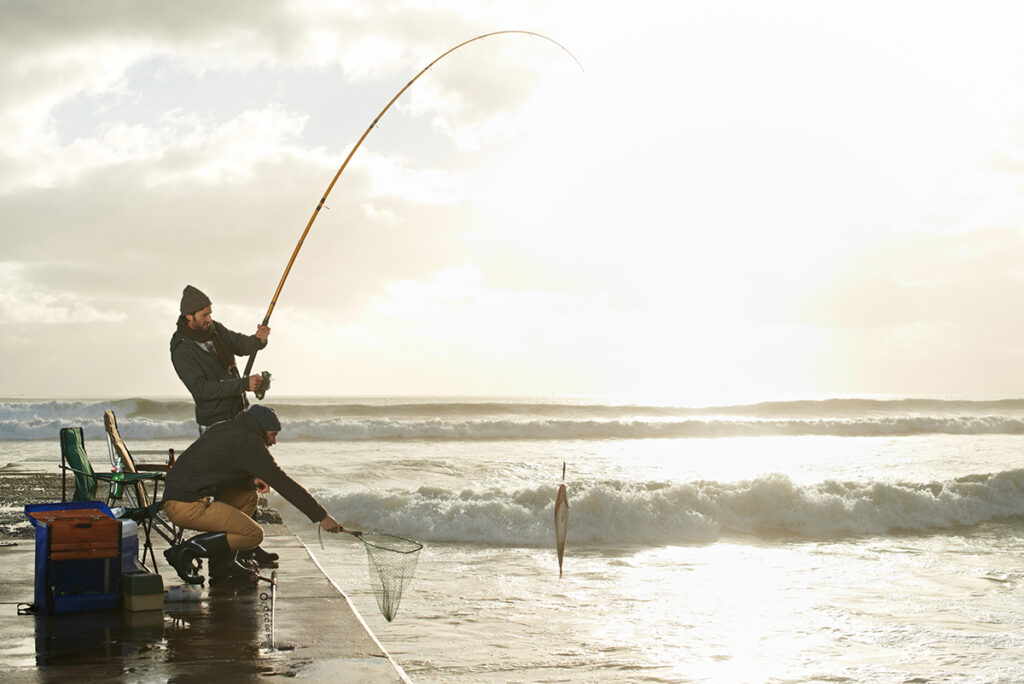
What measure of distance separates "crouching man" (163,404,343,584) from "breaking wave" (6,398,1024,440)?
78.3 ft

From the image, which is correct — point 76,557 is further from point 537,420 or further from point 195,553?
point 537,420

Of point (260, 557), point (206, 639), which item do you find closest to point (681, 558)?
point (260, 557)

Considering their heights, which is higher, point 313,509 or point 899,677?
point 313,509

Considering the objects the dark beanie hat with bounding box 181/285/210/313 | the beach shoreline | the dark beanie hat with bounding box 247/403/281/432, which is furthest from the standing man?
the beach shoreline

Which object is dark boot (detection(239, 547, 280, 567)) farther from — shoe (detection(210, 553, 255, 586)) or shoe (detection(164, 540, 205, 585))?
shoe (detection(164, 540, 205, 585))

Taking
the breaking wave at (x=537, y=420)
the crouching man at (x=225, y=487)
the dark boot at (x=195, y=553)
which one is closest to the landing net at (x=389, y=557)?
the crouching man at (x=225, y=487)

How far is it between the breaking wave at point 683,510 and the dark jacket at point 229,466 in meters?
7.21

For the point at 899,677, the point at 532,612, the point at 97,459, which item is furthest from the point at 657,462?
Result: the point at 899,677

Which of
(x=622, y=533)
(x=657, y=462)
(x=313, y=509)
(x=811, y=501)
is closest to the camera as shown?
(x=313, y=509)

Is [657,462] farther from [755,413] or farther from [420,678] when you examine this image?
[755,413]

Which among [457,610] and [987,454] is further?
[987,454]

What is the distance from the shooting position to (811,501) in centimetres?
1476

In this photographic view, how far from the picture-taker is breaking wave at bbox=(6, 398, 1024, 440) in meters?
30.8

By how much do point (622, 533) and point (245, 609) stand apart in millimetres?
8301
